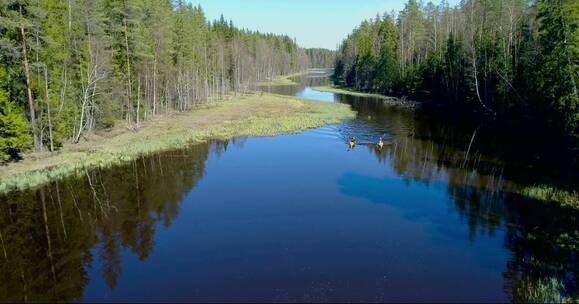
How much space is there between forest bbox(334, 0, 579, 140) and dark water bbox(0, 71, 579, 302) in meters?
6.34

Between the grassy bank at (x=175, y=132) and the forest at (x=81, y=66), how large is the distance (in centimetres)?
208

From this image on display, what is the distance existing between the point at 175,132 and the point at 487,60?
149ft

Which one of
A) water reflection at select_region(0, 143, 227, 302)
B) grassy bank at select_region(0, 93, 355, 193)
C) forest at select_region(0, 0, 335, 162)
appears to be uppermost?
forest at select_region(0, 0, 335, 162)

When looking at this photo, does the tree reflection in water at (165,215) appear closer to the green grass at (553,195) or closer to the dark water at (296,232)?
the dark water at (296,232)

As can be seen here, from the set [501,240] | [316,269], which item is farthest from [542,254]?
[316,269]

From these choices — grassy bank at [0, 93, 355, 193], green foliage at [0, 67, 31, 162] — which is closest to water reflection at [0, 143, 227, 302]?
grassy bank at [0, 93, 355, 193]

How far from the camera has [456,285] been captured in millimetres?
15867

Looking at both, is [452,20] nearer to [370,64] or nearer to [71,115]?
[370,64]

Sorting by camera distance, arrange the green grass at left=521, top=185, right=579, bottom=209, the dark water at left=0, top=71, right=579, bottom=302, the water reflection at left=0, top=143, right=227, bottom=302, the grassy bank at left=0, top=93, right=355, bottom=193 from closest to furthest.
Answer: the dark water at left=0, top=71, right=579, bottom=302, the water reflection at left=0, top=143, right=227, bottom=302, the green grass at left=521, top=185, right=579, bottom=209, the grassy bank at left=0, top=93, right=355, bottom=193

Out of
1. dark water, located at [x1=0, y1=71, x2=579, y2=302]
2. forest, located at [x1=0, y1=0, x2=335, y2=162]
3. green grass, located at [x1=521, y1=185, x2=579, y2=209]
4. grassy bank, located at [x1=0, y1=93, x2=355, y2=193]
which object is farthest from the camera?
forest, located at [x1=0, y1=0, x2=335, y2=162]

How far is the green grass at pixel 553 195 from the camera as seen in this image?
77.7ft

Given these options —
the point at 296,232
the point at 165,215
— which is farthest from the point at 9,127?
the point at 296,232

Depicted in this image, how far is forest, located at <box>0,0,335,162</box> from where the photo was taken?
1230 inches

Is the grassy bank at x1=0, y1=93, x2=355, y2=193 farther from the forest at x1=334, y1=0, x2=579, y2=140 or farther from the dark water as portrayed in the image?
the forest at x1=334, y1=0, x2=579, y2=140
